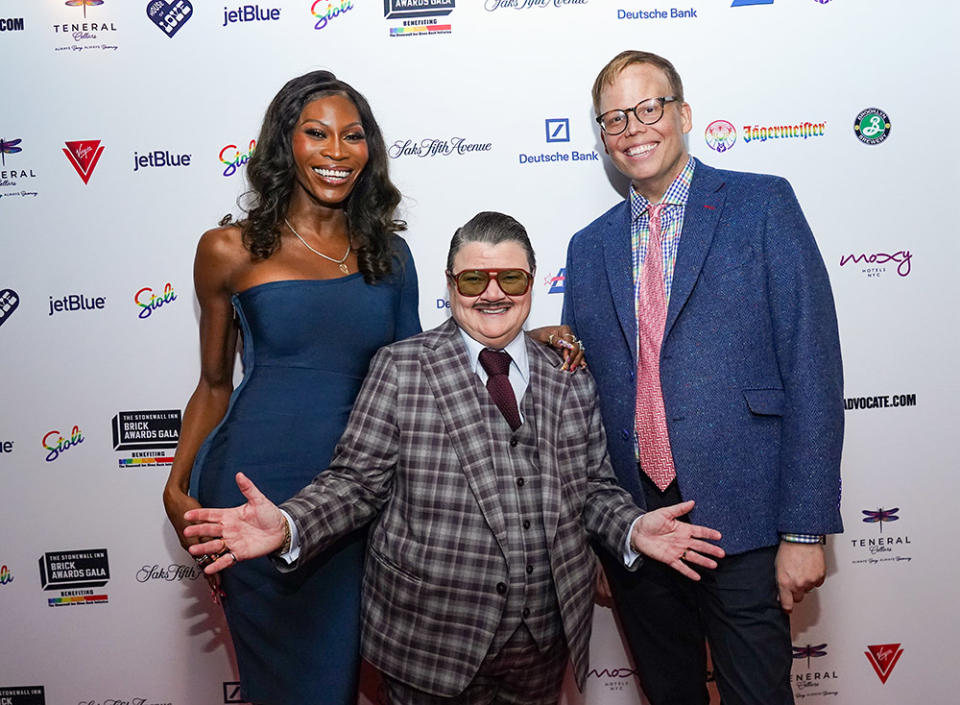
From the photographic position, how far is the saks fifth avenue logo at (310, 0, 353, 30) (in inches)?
93.9

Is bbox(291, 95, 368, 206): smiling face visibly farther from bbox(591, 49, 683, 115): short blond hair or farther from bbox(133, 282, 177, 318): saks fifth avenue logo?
bbox(133, 282, 177, 318): saks fifth avenue logo

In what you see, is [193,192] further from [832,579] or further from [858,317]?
[832,579]

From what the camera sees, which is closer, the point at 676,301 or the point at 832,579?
the point at 676,301

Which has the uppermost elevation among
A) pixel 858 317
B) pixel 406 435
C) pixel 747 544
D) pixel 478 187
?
pixel 478 187


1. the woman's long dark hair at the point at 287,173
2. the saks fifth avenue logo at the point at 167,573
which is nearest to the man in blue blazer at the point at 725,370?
the woman's long dark hair at the point at 287,173

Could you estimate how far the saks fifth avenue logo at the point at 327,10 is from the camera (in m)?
2.38

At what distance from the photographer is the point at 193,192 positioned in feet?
8.05

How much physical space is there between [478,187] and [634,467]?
1.15 m

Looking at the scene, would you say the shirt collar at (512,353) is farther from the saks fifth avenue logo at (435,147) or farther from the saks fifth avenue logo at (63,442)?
the saks fifth avenue logo at (63,442)

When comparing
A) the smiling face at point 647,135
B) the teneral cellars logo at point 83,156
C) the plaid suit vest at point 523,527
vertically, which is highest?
the teneral cellars logo at point 83,156

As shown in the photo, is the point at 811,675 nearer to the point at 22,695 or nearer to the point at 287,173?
the point at 287,173

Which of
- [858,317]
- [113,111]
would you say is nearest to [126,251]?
[113,111]

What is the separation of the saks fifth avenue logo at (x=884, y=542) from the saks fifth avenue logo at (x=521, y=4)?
2.13 m

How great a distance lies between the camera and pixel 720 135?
2.45 meters
